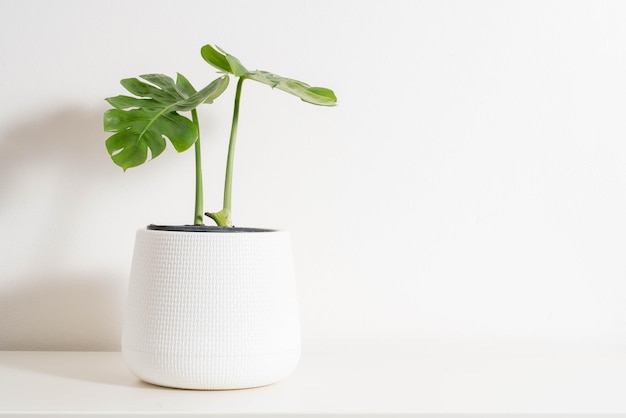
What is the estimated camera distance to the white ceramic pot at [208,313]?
94cm

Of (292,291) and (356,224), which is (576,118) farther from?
(292,291)

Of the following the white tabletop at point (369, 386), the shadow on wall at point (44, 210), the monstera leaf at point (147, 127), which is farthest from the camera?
the shadow on wall at point (44, 210)

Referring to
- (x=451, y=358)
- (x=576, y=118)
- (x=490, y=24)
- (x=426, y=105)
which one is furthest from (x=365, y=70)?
(x=451, y=358)

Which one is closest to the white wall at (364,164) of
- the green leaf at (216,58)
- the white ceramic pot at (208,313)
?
the green leaf at (216,58)

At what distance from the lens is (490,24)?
4.23 ft

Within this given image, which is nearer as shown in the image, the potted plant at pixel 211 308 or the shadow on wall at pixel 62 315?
the potted plant at pixel 211 308

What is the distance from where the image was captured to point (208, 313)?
0.94 metres

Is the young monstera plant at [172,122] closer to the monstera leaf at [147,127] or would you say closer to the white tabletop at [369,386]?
the monstera leaf at [147,127]

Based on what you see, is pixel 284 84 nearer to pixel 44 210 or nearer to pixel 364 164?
pixel 364 164

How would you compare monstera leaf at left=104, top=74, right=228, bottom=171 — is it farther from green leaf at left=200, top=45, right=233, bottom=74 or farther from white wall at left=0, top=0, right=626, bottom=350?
white wall at left=0, top=0, right=626, bottom=350

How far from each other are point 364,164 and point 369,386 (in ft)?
1.34

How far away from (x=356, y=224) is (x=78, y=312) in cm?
49

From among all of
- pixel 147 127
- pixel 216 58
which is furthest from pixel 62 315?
Result: pixel 216 58

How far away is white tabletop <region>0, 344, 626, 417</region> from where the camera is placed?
88 centimetres
